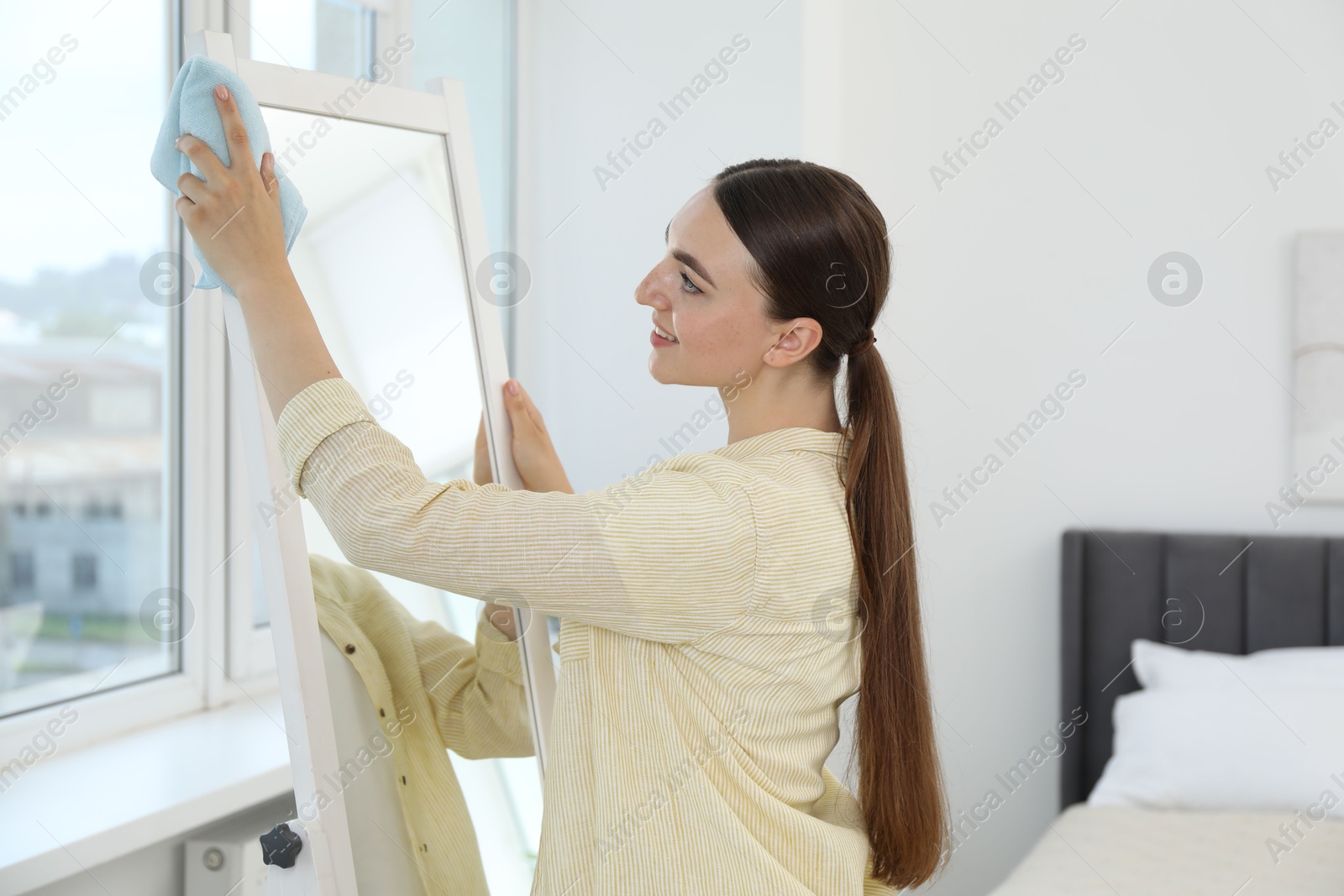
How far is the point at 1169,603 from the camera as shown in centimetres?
252

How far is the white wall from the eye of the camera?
2.48 metres

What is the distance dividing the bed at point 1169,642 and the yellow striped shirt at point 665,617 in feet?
3.58

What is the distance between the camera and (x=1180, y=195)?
8.32ft

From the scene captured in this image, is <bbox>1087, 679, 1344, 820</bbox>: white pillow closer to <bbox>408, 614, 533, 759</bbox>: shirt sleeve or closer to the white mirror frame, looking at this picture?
<bbox>408, 614, 533, 759</bbox>: shirt sleeve

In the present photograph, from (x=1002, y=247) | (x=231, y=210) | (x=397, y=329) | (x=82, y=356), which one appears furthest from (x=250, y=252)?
(x=1002, y=247)

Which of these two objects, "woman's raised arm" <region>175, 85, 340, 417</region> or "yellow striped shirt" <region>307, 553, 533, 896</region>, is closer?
"woman's raised arm" <region>175, 85, 340, 417</region>

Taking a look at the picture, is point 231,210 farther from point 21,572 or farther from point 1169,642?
point 1169,642

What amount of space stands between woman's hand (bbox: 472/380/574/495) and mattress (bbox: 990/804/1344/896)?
1.23 meters

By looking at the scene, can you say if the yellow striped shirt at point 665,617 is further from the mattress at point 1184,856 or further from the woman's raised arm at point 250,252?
the mattress at point 1184,856

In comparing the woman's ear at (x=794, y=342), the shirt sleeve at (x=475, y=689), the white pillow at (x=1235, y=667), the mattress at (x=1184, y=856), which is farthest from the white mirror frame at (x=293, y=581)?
the white pillow at (x=1235, y=667)

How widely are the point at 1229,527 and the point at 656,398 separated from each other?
4.66 feet

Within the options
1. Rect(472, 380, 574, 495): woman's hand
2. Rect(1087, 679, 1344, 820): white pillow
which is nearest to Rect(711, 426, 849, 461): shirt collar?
Rect(472, 380, 574, 495): woman's hand

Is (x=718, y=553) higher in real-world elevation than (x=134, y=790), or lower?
higher

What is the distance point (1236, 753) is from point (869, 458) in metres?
1.50
